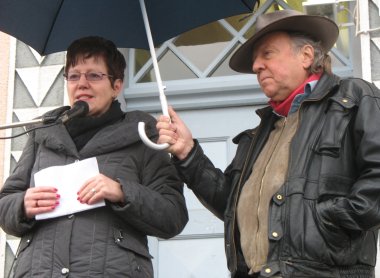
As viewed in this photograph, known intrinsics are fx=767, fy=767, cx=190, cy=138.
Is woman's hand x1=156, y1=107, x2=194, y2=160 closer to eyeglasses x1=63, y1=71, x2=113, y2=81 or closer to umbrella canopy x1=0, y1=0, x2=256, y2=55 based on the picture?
eyeglasses x1=63, y1=71, x2=113, y2=81

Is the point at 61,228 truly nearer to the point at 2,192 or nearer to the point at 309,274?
the point at 2,192

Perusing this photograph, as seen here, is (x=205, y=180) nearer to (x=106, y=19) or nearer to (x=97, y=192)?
(x=97, y=192)

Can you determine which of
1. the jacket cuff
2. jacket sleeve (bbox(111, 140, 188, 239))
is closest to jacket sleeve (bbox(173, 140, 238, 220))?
the jacket cuff

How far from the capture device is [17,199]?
368 centimetres

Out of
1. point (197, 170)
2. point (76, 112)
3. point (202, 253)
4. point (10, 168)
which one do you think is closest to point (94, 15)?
point (76, 112)

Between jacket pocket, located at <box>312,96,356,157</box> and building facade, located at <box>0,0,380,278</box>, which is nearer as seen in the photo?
jacket pocket, located at <box>312,96,356,157</box>

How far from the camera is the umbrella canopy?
13.6 feet

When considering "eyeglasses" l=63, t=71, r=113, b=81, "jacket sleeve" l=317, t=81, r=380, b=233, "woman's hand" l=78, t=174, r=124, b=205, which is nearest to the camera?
"jacket sleeve" l=317, t=81, r=380, b=233

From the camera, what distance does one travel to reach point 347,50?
5445mm

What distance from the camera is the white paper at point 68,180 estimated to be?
11.8 ft

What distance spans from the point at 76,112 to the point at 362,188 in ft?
4.32

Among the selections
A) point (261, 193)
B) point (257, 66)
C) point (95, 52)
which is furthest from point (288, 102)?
point (95, 52)

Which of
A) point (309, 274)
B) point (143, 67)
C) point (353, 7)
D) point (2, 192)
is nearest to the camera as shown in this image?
point (309, 274)

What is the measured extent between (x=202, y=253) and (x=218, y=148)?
2.47 feet
